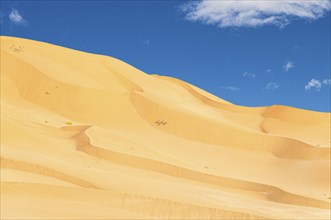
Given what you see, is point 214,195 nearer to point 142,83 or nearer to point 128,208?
point 128,208

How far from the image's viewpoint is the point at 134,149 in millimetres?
22781

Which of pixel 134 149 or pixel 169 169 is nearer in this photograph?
pixel 169 169

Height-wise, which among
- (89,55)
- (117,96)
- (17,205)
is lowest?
(17,205)

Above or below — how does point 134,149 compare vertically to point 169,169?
above

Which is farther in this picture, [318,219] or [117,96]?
[117,96]

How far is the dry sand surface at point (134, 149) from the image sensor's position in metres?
11.8

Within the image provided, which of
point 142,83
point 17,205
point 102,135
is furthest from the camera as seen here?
point 142,83

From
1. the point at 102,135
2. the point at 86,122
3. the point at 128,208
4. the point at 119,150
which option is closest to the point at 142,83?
the point at 86,122

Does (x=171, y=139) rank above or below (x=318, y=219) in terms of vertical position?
above

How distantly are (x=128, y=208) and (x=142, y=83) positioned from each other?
95.2 feet

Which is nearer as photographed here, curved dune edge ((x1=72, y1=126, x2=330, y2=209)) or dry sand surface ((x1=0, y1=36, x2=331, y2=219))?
dry sand surface ((x1=0, y1=36, x2=331, y2=219))

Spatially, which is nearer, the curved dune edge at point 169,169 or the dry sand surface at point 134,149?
the dry sand surface at point 134,149

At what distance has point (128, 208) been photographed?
37.9 ft

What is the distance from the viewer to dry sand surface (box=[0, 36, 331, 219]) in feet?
38.8
